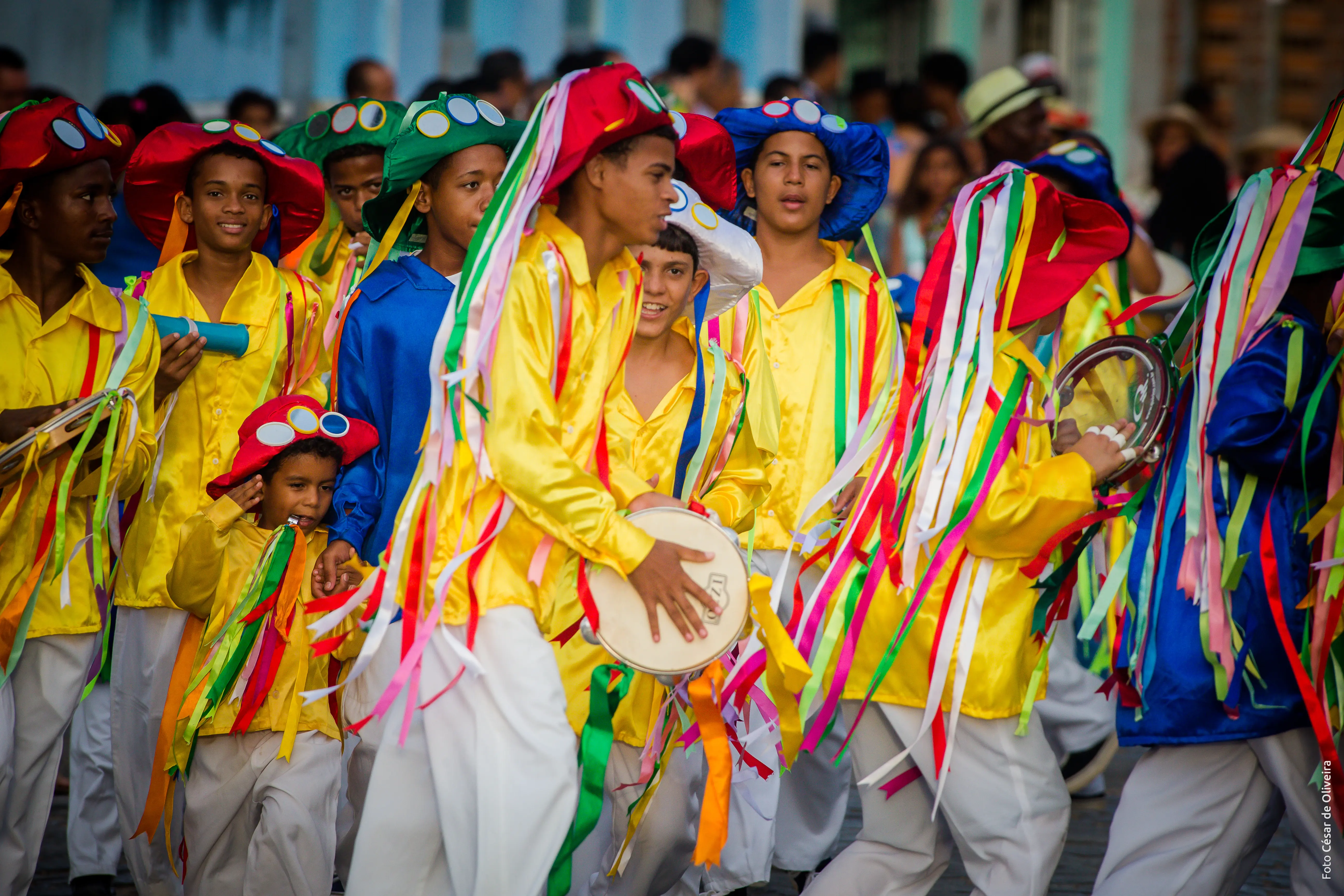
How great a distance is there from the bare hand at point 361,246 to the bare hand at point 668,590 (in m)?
2.56

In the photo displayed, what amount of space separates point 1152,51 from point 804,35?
4.02 m

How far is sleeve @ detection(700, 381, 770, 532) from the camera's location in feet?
13.6

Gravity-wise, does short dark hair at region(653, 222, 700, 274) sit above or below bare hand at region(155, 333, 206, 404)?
above

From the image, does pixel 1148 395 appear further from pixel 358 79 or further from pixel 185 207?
pixel 358 79

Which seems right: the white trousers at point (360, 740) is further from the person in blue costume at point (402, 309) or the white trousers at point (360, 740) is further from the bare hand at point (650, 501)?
the bare hand at point (650, 501)

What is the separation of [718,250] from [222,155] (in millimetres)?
1763

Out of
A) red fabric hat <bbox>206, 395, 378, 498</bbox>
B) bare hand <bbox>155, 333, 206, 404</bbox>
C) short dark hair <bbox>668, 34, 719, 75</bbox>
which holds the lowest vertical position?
red fabric hat <bbox>206, 395, 378, 498</bbox>

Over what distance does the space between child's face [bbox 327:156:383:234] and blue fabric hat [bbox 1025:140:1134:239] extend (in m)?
2.38

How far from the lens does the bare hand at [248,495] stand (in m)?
4.44

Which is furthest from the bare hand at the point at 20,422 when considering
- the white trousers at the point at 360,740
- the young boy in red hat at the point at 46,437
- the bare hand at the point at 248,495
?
the white trousers at the point at 360,740

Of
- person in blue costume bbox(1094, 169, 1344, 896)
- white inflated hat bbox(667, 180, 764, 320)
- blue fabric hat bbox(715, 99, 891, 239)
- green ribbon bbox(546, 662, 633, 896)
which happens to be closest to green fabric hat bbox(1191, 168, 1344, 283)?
person in blue costume bbox(1094, 169, 1344, 896)

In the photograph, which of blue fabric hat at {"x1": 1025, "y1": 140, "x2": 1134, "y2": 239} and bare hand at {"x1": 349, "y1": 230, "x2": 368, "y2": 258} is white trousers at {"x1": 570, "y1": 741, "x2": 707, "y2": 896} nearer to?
bare hand at {"x1": 349, "y1": 230, "x2": 368, "y2": 258}

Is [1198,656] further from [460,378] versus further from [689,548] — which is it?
[460,378]

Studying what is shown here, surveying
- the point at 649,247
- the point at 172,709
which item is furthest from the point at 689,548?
the point at 172,709
